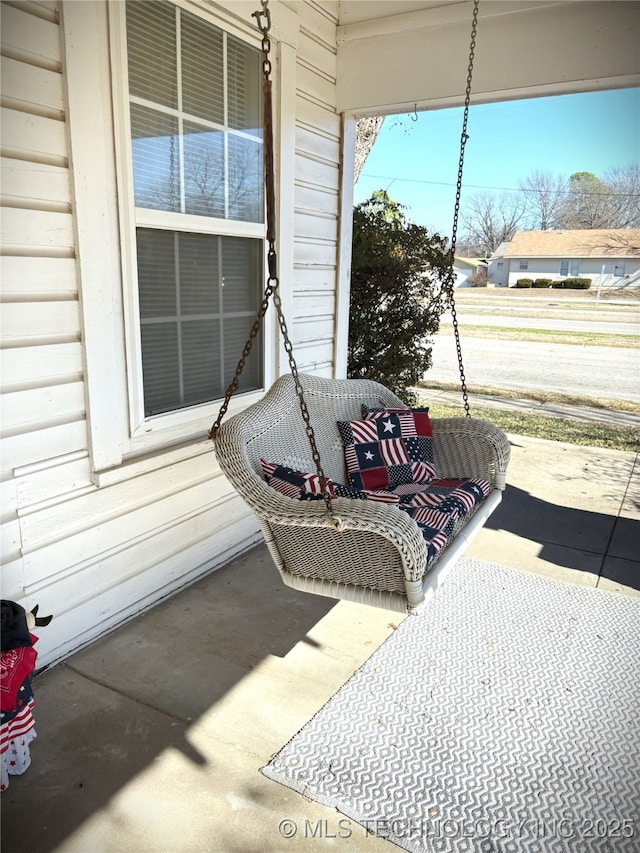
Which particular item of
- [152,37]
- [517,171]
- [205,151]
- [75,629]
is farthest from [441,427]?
[517,171]

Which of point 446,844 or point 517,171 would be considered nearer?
point 446,844

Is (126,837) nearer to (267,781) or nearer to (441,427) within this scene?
(267,781)

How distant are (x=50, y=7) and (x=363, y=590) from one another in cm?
205

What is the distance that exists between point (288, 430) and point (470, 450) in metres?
0.89

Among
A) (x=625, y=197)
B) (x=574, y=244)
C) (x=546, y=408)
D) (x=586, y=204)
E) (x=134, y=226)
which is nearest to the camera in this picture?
(x=134, y=226)

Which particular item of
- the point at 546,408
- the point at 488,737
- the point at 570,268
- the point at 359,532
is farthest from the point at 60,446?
the point at 570,268

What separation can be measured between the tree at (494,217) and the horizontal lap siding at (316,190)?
12.1 metres

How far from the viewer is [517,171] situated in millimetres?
17625

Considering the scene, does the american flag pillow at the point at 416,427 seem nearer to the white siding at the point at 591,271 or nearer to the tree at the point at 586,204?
the tree at the point at 586,204

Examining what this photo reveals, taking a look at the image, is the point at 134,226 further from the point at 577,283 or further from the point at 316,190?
the point at 577,283

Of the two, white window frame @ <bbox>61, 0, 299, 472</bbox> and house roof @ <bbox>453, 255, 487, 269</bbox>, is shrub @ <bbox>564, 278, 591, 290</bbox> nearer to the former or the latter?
house roof @ <bbox>453, 255, 487, 269</bbox>

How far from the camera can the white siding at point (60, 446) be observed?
71.3 inches

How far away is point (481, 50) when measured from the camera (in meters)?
3.02

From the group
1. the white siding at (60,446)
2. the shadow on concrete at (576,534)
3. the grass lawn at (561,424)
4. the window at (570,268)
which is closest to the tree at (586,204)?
the window at (570,268)
